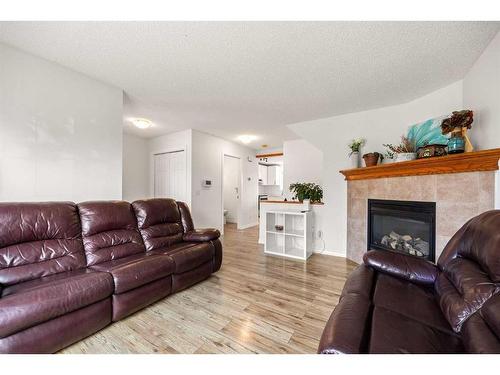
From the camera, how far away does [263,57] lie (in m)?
1.95

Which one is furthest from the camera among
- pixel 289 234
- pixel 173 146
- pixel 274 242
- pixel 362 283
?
pixel 173 146

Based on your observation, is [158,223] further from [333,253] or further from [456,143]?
[456,143]

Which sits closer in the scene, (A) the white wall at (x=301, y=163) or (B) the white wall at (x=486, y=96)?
(B) the white wall at (x=486, y=96)

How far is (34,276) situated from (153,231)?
39.1 inches

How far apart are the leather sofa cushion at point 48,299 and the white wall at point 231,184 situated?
174 inches

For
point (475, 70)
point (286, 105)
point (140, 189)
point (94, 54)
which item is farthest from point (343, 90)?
point (140, 189)

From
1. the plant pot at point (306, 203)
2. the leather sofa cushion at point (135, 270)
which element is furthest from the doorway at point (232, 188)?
the leather sofa cushion at point (135, 270)

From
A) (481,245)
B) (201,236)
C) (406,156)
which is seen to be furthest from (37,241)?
(406,156)

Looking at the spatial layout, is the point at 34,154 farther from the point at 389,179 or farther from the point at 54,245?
the point at 389,179

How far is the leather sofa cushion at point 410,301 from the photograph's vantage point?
1.05 meters

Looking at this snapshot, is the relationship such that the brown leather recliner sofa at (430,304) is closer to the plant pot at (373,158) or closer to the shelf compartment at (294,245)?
the plant pot at (373,158)

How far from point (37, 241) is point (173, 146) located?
326cm

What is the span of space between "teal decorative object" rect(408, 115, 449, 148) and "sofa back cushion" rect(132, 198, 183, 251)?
323cm
